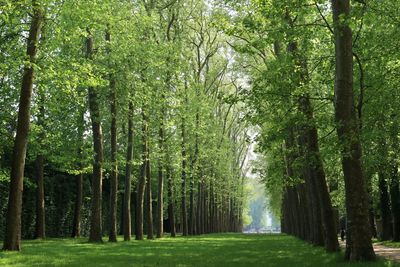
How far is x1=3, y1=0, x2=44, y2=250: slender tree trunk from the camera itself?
637 inches

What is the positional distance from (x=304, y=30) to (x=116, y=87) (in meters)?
14.2

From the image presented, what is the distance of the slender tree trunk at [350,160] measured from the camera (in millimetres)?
12172

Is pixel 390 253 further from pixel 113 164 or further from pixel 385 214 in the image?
pixel 113 164

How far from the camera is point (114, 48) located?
2467cm

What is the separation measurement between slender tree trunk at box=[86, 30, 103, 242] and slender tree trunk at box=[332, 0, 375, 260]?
14.8m

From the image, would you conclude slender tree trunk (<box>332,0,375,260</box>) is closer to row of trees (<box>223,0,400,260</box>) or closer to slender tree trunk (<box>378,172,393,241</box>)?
row of trees (<box>223,0,400,260</box>)

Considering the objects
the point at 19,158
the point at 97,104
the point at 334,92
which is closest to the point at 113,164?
the point at 97,104

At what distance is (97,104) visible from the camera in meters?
25.6

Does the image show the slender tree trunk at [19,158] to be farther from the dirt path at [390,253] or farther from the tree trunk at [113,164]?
the dirt path at [390,253]

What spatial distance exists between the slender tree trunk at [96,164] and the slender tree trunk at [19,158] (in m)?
7.76

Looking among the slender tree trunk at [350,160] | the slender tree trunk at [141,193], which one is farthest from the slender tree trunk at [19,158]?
the slender tree trunk at [141,193]

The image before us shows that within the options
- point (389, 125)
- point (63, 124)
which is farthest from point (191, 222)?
point (389, 125)

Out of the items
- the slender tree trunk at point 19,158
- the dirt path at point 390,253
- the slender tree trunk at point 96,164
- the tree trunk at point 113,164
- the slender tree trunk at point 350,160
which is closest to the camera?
the slender tree trunk at point 350,160

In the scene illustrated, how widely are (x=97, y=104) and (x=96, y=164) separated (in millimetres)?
3095
